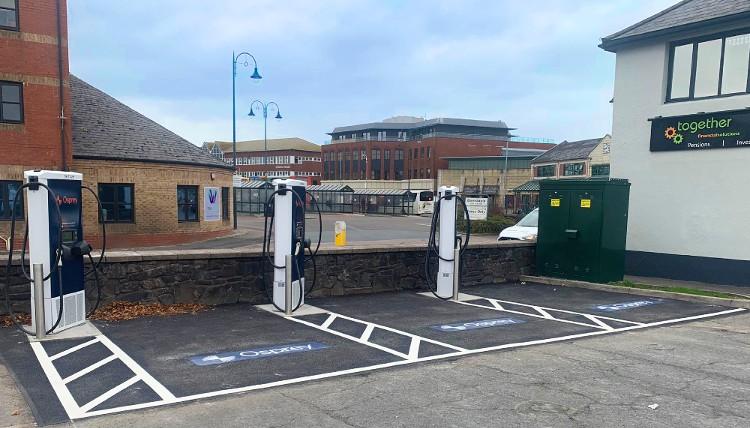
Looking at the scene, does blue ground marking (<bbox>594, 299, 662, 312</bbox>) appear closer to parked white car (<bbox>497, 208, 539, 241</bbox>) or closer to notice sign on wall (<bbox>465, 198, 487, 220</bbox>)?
parked white car (<bbox>497, 208, 539, 241</bbox>)

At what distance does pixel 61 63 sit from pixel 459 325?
19149 mm

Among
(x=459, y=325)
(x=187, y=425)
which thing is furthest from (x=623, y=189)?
(x=187, y=425)

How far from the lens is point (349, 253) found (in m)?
10.7

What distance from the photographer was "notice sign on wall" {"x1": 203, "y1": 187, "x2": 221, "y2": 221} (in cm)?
2633

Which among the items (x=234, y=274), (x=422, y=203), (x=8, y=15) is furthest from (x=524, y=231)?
(x=422, y=203)

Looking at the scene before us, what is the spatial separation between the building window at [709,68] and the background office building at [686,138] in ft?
0.07

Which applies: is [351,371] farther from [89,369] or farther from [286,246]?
[286,246]

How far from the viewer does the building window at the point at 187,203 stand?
82.5ft

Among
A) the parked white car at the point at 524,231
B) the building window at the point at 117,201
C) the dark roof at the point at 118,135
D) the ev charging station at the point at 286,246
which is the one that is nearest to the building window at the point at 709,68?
the parked white car at the point at 524,231

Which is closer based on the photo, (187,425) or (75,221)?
(187,425)

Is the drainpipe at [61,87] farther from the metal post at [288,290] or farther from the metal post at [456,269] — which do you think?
the metal post at [456,269]

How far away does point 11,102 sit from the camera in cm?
1930

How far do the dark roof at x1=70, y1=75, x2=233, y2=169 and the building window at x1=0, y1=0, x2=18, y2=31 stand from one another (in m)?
4.88

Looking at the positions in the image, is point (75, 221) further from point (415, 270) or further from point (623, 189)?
point (623, 189)
